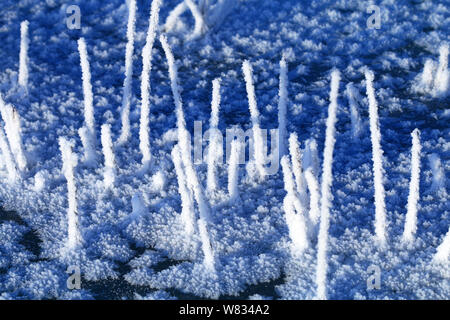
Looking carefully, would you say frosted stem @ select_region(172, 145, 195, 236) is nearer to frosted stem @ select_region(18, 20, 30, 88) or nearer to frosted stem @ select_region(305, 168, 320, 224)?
frosted stem @ select_region(305, 168, 320, 224)

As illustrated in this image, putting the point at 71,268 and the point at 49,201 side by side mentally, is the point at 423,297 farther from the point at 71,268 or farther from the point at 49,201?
the point at 49,201

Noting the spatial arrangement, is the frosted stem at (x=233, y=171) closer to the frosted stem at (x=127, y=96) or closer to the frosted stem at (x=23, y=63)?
the frosted stem at (x=127, y=96)

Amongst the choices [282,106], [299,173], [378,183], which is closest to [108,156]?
[282,106]

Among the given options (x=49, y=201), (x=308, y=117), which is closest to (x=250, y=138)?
(x=308, y=117)

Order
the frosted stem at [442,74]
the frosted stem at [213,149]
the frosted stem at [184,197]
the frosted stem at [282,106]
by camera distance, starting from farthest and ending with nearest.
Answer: the frosted stem at [442,74], the frosted stem at [282,106], the frosted stem at [213,149], the frosted stem at [184,197]

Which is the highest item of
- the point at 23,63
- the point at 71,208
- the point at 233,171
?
the point at 23,63

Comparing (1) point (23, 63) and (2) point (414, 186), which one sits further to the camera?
(1) point (23, 63)

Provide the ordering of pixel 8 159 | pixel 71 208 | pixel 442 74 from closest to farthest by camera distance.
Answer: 1. pixel 71 208
2. pixel 8 159
3. pixel 442 74

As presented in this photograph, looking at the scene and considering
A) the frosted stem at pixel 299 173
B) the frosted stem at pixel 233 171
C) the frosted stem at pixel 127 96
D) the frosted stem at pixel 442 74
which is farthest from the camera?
the frosted stem at pixel 442 74

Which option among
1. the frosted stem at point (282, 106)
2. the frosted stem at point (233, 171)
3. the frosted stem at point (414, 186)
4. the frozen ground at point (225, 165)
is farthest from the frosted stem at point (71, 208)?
the frosted stem at point (414, 186)

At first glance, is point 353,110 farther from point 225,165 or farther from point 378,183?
point 378,183
